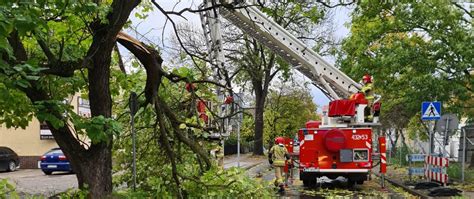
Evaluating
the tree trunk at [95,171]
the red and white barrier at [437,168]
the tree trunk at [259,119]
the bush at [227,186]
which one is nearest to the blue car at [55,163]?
the red and white barrier at [437,168]

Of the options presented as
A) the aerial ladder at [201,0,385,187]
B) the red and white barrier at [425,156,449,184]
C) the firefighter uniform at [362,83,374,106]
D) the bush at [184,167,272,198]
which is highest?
the aerial ladder at [201,0,385,187]

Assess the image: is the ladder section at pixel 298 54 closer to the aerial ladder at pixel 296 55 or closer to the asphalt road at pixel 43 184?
the aerial ladder at pixel 296 55

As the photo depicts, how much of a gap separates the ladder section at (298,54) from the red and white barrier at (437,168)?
3.17 meters

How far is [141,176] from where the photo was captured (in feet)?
27.2

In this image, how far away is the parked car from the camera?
2423 cm

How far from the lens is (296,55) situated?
16359mm

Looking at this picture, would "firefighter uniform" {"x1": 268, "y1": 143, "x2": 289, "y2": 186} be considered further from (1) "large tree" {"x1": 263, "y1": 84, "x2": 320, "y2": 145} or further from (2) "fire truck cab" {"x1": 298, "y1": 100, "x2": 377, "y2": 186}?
(1) "large tree" {"x1": 263, "y1": 84, "x2": 320, "y2": 145}

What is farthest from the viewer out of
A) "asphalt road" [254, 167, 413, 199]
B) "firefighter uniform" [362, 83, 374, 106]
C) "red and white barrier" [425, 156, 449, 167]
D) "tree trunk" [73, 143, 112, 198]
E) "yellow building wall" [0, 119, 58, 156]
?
"yellow building wall" [0, 119, 58, 156]

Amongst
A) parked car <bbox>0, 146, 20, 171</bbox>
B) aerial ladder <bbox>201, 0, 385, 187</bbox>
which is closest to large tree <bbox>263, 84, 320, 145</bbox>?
parked car <bbox>0, 146, 20, 171</bbox>

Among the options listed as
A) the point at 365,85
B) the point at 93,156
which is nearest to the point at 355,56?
the point at 365,85

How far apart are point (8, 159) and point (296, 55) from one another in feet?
51.1

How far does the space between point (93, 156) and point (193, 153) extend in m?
1.68

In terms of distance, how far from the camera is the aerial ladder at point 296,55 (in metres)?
15.8

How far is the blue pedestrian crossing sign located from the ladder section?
2.59 m
